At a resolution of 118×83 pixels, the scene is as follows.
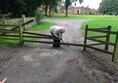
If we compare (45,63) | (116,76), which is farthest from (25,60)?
(116,76)

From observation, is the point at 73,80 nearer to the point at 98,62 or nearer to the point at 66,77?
the point at 66,77

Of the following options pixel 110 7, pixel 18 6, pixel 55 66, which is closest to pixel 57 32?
pixel 55 66

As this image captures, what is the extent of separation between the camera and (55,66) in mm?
5477

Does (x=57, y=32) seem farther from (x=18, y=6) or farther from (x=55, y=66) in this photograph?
(x=18, y=6)

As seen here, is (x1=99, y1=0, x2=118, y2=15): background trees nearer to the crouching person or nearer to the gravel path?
the crouching person

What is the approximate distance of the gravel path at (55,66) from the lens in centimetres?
453

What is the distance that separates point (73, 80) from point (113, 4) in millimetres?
84505

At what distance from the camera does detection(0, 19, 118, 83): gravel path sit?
4.53m

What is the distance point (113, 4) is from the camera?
8106cm

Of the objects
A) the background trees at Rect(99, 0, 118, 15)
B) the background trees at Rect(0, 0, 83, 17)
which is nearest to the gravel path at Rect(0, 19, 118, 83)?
the background trees at Rect(0, 0, 83, 17)

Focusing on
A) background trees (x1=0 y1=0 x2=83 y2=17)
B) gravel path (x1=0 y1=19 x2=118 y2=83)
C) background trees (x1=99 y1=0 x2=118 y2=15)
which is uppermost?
background trees (x1=99 y1=0 x2=118 y2=15)

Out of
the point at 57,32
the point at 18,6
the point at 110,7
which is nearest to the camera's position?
the point at 57,32

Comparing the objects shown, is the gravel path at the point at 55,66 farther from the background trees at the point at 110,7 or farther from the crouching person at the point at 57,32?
the background trees at the point at 110,7

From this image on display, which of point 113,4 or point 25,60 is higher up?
point 113,4
